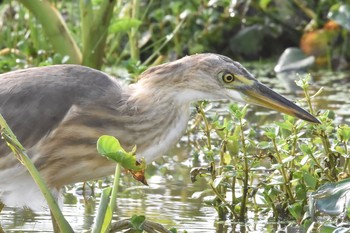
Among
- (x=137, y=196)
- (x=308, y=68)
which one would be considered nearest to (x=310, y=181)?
(x=137, y=196)

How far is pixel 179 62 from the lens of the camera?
14.9 ft

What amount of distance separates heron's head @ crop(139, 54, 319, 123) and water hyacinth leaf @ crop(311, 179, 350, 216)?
362mm

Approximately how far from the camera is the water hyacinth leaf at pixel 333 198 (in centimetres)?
410

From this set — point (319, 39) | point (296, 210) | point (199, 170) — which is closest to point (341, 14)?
point (319, 39)

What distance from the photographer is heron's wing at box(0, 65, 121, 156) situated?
454 cm

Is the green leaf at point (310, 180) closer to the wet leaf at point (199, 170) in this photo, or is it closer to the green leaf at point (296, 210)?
the green leaf at point (296, 210)

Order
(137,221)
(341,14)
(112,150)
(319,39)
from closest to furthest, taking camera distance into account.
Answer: (112,150) → (137,221) → (341,14) → (319,39)

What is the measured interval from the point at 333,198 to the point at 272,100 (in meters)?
0.52

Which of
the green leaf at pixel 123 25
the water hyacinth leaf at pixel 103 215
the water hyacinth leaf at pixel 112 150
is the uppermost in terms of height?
the green leaf at pixel 123 25

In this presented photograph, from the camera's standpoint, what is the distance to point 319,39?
32.0 ft

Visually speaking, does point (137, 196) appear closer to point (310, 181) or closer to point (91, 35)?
point (310, 181)

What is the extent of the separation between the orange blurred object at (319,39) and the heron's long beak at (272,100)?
17.6 ft

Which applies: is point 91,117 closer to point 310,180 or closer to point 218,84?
point 218,84

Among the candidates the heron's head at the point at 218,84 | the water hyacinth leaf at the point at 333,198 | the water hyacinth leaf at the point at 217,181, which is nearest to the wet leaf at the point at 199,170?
the water hyacinth leaf at the point at 217,181
